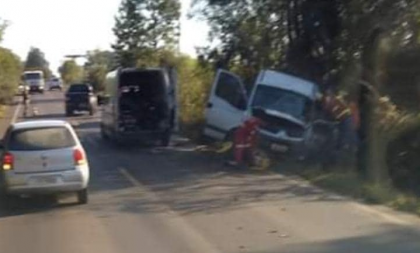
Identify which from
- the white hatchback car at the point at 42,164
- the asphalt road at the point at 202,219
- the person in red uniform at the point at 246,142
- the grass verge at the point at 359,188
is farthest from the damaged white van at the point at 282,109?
the white hatchback car at the point at 42,164

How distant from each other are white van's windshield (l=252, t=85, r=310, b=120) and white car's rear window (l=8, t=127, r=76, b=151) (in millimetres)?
9688

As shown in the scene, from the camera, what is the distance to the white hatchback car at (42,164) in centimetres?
1823

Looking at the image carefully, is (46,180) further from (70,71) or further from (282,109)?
(70,71)

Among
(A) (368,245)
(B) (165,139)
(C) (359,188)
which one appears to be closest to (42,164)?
(C) (359,188)

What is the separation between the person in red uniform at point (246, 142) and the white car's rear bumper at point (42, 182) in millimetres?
8222

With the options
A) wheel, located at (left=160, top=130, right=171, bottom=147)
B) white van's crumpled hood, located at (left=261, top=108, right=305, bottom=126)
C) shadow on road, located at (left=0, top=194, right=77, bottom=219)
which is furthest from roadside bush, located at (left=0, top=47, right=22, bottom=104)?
shadow on road, located at (left=0, top=194, right=77, bottom=219)

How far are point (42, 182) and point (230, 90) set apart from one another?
488 inches

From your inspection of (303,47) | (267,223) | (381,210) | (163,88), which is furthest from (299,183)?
(163,88)

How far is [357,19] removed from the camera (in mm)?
27703

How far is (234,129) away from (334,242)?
1542 centimetres

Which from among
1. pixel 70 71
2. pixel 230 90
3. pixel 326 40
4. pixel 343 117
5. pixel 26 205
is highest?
pixel 326 40

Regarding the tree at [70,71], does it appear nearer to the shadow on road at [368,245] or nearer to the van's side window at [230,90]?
the van's side window at [230,90]

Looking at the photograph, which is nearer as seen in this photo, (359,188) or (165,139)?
(359,188)

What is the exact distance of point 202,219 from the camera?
53.5 feet
